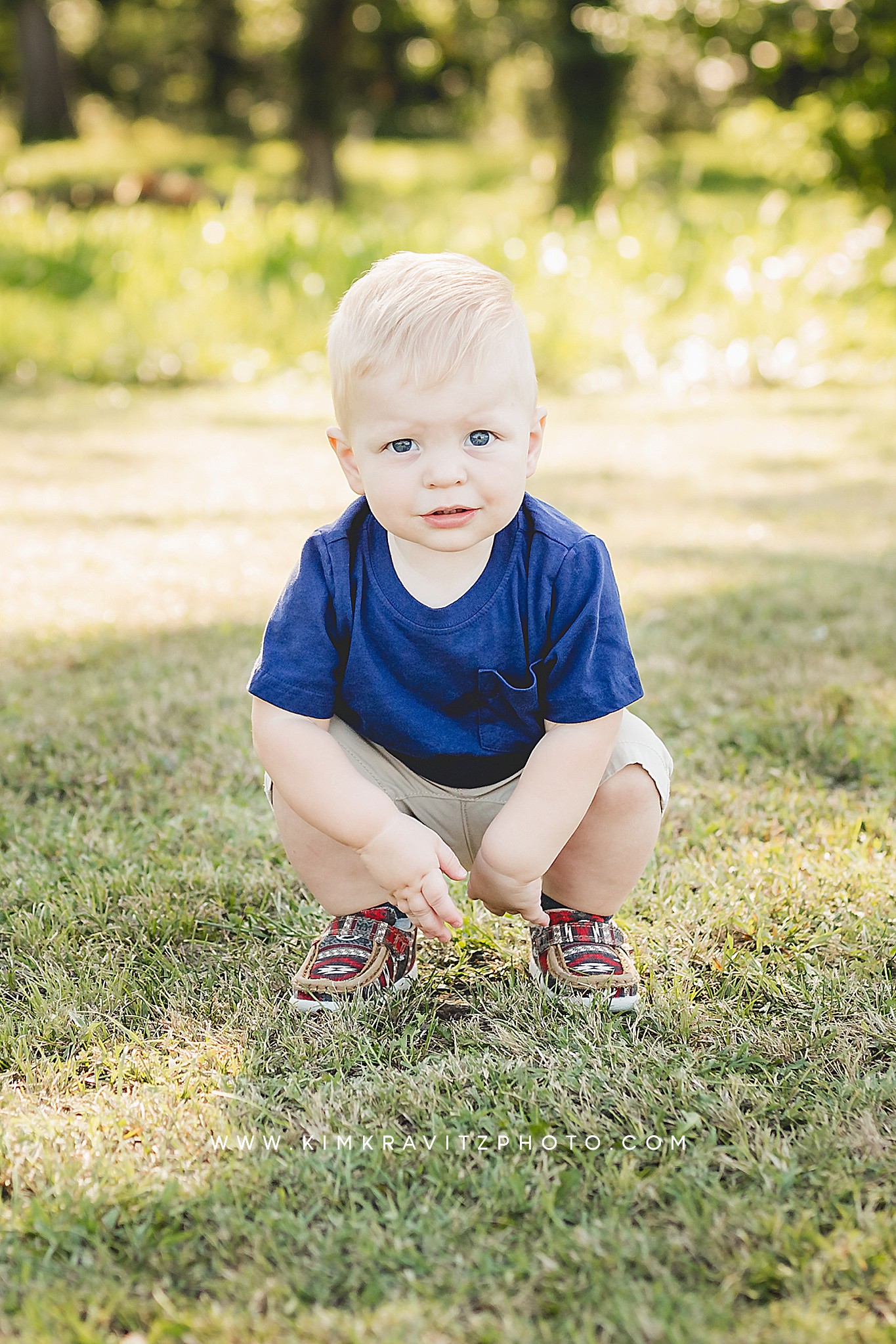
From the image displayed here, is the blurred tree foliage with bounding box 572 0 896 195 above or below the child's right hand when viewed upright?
above

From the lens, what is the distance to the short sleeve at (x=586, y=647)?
1635 millimetres

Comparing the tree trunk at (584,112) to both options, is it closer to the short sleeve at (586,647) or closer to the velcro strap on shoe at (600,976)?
the short sleeve at (586,647)

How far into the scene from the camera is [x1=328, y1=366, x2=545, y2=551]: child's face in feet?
5.06

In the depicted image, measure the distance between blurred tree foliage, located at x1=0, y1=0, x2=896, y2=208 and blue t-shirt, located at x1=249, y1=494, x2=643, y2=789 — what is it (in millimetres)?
9587

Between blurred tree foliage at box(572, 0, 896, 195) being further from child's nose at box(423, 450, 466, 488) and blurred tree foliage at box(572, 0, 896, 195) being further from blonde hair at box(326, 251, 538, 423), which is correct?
child's nose at box(423, 450, 466, 488)

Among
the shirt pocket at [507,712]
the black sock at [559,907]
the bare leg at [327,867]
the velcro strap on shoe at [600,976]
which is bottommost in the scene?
the velcro strap on shoe at [600,976]

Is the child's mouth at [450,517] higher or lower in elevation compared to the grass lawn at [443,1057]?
higher

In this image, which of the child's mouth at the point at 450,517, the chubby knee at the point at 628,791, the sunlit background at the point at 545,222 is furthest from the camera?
the sunlit background at the point at 545,222

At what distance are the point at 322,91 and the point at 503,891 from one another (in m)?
15.9

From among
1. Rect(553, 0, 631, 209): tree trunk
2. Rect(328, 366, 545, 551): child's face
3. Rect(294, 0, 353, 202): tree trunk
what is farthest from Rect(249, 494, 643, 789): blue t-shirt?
Rect(294, 0, 353, 202): tree trunk

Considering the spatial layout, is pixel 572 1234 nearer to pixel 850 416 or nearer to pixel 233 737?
pixel 233 737

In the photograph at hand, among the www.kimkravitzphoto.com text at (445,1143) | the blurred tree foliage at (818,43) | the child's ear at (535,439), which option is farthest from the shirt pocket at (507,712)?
the blurred tree foliage at (818,43)

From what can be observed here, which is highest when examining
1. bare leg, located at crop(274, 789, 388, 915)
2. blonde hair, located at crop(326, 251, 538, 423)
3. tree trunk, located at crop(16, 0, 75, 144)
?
tree trunk, located at crop(16, 0, 75, 144)

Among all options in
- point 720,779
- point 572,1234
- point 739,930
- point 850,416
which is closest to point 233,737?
point 720,779
